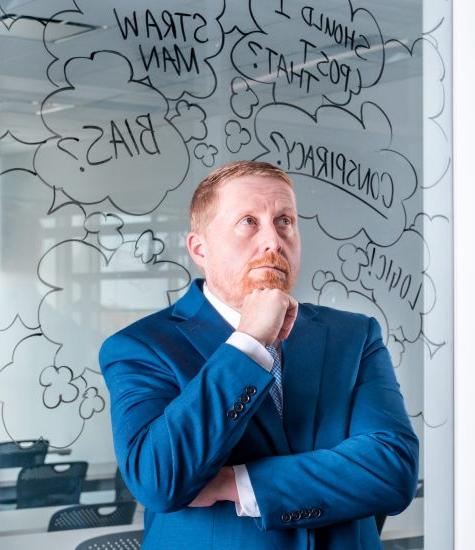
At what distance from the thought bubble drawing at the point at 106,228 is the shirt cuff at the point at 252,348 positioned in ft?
2.48

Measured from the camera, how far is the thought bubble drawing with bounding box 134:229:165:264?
9.30ft

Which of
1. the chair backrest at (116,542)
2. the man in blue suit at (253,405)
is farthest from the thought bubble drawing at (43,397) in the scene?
the man in blue suit at (253,405)

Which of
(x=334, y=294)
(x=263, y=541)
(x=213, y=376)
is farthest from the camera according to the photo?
(x=334, y=294)

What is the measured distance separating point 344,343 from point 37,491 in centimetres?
91

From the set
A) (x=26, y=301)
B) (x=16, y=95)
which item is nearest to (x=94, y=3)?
(x=16, y=95)

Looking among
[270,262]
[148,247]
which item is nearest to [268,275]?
[270,262]

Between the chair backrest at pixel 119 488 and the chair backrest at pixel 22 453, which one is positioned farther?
the chair backrest at pixel 119 488

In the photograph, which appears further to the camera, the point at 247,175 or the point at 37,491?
the point at 37,491

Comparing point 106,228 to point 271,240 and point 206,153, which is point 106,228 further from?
point 271,240

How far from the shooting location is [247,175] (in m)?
2.37

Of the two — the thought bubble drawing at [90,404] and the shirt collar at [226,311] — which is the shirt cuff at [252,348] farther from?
the thought bubble drawing at [90,404]

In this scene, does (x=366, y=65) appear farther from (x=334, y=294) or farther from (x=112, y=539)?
(x=112, y=539)

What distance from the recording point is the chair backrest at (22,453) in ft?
8.64

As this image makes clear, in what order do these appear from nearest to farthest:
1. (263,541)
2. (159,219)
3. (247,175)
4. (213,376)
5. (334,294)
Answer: (213,376), (263,541), (247,175), (159,219), (334,294)
